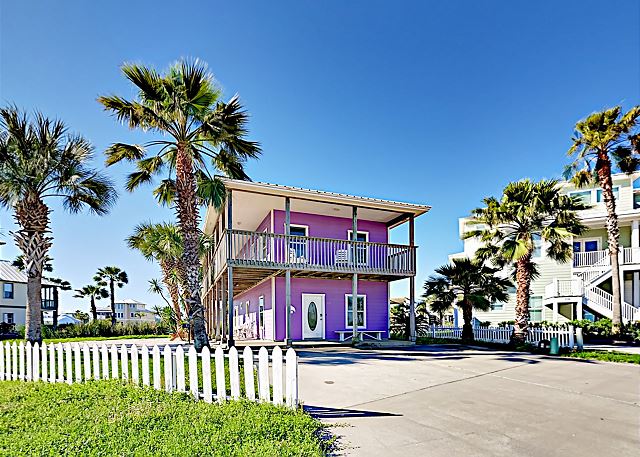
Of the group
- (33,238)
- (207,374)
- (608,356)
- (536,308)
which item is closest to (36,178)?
(33,238)

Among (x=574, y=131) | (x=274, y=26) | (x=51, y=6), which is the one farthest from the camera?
(x=574, y=131)

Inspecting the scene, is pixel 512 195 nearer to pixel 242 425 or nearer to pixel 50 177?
pixel 242 425

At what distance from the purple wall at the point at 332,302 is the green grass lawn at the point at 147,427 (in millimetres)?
11629

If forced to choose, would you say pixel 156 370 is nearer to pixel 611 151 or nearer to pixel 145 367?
pixel 145 367

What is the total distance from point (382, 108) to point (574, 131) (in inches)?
380

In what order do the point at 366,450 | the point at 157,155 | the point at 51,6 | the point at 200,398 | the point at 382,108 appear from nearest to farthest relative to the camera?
the point at 366,450 < the point at 200,398 < the point at 51,6 < the point at 157,155 < the point at 382,108

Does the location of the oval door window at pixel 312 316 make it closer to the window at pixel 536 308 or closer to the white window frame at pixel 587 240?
the window at pixel 536 308

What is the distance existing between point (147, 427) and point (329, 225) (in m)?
15.2

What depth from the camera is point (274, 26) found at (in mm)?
13195

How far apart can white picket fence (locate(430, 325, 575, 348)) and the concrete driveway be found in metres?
4.97

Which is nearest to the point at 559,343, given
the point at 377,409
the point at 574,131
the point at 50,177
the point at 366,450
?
the point at 574,131

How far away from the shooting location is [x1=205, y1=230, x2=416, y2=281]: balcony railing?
15.2 m

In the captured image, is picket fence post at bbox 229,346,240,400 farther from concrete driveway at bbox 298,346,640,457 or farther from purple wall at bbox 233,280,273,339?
purple wall at bbox 233,280,273,339

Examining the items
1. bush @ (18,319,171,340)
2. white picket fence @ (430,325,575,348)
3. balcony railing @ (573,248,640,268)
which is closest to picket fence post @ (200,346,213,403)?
white picket fence @ (430,325,575,348)
